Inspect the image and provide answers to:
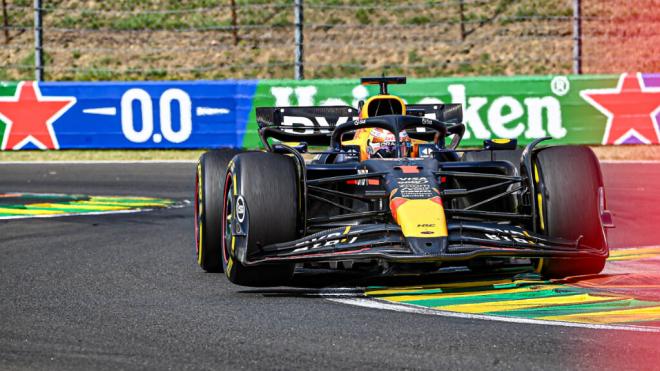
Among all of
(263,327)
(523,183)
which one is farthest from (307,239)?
(523,183)

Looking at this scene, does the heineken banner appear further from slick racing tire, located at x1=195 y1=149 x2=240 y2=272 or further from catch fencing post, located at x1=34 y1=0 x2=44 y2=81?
slick racing tire, located at x1=195 y1=149 x2=240 y2=272

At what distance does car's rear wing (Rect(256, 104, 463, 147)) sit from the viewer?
979 cm

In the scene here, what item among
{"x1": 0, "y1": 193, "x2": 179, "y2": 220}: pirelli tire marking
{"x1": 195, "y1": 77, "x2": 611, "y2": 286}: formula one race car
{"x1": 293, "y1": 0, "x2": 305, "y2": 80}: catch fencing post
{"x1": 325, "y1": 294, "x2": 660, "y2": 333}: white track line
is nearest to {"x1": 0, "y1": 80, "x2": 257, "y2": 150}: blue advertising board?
{"x1": 293, "y1": 0, "x2": 305, "y2": 80}: catch fencing post

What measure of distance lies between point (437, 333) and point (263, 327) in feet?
2.87

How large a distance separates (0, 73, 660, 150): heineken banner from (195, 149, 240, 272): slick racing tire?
31.1ft

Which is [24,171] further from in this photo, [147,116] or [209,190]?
[209,190]

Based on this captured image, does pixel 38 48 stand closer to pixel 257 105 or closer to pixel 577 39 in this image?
pixel 257 105

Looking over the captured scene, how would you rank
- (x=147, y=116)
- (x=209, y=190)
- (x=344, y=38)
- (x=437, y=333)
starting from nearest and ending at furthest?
(x=437, y=333), (x=209, y=190), (x=147, y=116), (x=344, y=38)

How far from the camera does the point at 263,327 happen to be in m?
5.80

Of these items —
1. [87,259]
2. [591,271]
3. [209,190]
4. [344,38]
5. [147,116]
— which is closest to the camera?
[591,271]

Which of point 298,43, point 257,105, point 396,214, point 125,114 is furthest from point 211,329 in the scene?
point 298,43

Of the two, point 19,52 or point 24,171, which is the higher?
point 19,52

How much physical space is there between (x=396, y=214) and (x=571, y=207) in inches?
45.4

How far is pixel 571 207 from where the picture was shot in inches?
284
